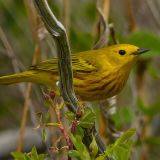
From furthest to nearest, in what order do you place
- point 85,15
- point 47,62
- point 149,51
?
point 85,15 < point 149,51 < point 47,62

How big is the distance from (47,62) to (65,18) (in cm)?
39

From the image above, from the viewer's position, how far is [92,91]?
317 centimetres

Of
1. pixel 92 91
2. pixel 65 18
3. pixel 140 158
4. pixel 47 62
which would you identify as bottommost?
pixel 140 158

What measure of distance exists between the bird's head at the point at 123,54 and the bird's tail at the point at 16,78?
0.59 metres

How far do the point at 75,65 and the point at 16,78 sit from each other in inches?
14.7

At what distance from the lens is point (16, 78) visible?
3.13m

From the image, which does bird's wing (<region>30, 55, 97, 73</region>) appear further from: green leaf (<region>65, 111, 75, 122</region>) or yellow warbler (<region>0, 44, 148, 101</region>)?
green leaf (<region>65, 111, 75, 122</region>)

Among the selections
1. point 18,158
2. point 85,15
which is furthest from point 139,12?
point 18,158

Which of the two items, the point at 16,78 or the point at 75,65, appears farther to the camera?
the point at 75,65

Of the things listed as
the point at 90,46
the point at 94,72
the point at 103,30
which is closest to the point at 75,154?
the point at 103,30

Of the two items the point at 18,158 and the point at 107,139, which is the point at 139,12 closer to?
the point at 107,139

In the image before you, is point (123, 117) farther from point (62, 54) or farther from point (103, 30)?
point (62, 54)

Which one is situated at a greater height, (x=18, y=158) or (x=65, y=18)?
(x=65, y=18)

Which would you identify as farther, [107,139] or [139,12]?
[139,12]
